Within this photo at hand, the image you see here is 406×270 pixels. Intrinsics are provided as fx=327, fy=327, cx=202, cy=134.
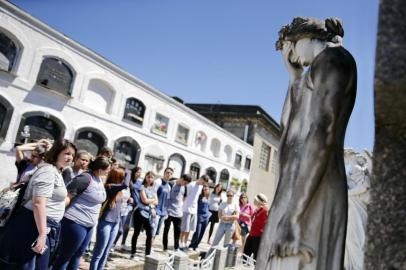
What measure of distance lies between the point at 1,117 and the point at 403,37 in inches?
537

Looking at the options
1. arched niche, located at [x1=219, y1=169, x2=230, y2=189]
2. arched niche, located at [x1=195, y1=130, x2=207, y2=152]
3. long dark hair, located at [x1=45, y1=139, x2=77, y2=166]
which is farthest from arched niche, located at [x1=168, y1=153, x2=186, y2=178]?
long dark hair, located at [x1=45, y1=139, x2=77, y2=166]

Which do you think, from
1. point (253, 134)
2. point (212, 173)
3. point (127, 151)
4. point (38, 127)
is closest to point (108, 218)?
point (38, 127)

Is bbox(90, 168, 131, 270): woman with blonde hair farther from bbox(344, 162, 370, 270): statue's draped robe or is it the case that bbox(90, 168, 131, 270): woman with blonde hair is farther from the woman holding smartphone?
bbox(344, 162, 370, 270): statue's draped robe

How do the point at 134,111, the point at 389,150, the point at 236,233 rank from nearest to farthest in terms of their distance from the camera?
1. the point at 389,150
2. the point at 236,233
3. the point at 134,111

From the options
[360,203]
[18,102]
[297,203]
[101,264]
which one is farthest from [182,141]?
[297,203]

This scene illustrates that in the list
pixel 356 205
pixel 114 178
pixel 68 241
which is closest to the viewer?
pixel 356 205

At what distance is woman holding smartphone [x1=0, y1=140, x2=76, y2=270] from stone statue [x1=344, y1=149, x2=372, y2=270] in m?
2.74

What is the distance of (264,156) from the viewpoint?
32531mm

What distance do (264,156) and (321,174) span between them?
1243 inches

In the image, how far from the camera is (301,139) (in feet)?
5.28

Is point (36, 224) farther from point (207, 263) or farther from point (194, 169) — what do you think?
point (194, 169)

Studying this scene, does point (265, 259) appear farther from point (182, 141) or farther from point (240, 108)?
point (240, 108)

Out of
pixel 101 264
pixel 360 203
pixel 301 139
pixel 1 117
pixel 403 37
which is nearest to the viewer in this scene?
pixel 403 37

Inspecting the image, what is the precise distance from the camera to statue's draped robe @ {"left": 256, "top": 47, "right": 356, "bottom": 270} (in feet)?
4.93
